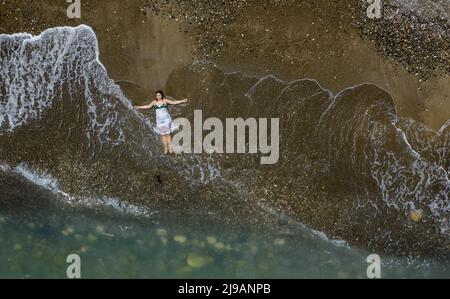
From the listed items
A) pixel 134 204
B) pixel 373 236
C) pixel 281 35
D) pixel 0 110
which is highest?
pixel 281 35

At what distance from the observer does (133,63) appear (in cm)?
689

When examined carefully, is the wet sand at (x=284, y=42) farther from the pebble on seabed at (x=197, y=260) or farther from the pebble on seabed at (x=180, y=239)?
the pebble on seabed at (x=197, y=260)

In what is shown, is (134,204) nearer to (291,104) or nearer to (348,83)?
(291,104)

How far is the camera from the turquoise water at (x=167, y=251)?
7125mm

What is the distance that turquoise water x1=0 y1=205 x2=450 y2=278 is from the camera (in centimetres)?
712

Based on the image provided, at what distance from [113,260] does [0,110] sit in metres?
2.77

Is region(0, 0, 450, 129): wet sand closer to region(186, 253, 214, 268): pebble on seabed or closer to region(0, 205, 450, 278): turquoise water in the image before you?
region(0, 205, 450, 278): turquoise water

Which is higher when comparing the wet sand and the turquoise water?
the wet sand

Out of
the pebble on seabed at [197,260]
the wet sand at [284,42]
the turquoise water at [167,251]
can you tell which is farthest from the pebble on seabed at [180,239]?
the wet sand at [284,42]

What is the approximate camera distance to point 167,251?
7.20 metres

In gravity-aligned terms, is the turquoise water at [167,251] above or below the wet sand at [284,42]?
below

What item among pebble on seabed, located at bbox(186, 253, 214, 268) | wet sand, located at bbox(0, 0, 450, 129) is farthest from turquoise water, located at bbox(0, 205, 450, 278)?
wet sand, located at bbox(0, 0, 450, 129)

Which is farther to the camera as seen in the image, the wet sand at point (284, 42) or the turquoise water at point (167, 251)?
the turquoise water at point (167, 251)
